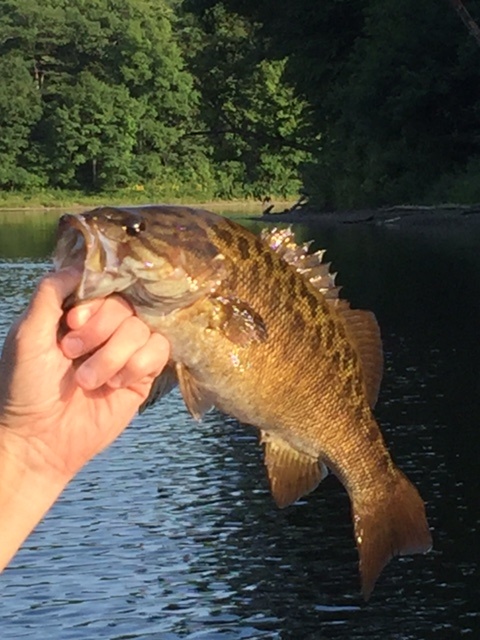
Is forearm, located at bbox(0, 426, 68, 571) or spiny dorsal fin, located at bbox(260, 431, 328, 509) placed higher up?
forearm, located at bbox(0, 426, 68, 571)

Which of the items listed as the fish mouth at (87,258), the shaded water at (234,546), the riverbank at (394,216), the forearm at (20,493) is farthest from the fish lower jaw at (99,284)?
the riverbank at (394,216)

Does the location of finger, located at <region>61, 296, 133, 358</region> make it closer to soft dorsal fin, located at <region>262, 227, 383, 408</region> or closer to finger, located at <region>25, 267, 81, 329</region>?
finger, located at <region>25, 267, 81, 329</region>

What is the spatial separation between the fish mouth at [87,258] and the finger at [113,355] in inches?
3.1

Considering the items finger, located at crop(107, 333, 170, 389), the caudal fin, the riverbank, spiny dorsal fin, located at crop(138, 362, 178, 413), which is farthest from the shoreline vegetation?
finger, located at crop(107, 333, 170, 389)

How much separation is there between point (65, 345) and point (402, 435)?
624 inches

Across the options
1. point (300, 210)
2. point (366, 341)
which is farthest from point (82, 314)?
point (300, 210)

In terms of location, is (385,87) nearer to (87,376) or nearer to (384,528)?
(384,528)

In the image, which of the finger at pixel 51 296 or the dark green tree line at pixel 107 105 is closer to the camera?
the finger at pixel 51 296

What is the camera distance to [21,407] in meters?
2.89

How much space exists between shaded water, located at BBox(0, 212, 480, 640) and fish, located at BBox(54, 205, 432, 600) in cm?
921

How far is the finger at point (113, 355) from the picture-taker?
2.68 meters

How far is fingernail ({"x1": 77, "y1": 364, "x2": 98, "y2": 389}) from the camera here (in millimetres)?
2707

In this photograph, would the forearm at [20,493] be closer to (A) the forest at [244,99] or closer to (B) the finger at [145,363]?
(B) the finger at [145,363]

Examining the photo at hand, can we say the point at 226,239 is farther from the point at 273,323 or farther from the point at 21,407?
the point at 21,407
